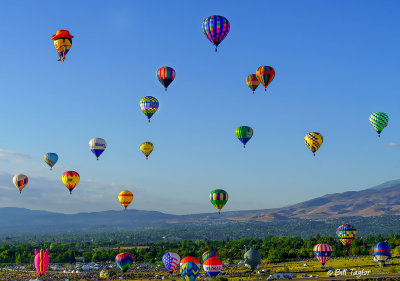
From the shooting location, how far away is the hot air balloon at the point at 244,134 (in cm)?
8412

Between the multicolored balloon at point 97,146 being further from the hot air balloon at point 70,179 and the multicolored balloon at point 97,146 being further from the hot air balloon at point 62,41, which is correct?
the hot air balloon at point 62,41

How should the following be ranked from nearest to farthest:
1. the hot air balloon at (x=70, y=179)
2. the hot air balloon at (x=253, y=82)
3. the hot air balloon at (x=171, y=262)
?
the hot air balloon at (x=171, y=262) < the hot air balloon at (x=253, y=82) < the hot air balloon at (x=70, y=179)

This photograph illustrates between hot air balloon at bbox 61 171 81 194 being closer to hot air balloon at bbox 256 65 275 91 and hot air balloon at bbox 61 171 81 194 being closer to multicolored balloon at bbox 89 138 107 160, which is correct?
multicolored balloon at bbox 89 138 107 160

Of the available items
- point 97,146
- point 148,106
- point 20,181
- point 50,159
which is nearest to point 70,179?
point 97,146

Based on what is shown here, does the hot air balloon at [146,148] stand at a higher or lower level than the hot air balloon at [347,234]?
higher

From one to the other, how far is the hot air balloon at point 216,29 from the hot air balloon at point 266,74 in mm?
10921

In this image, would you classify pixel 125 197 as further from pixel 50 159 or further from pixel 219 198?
pixel 219 198

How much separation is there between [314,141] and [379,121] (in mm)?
12038

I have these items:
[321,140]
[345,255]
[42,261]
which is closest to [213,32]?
[321,140]

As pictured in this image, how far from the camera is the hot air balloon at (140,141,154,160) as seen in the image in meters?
96.3

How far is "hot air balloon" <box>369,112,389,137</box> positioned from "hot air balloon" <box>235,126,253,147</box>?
2059cm

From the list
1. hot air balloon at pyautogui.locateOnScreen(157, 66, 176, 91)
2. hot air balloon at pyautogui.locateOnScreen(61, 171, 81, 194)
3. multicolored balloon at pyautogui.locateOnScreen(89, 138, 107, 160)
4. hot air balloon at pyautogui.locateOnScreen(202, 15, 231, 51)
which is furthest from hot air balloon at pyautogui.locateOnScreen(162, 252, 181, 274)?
hot air balloon at pyautogui.locateOnScreen(202, 15, 231, 51)

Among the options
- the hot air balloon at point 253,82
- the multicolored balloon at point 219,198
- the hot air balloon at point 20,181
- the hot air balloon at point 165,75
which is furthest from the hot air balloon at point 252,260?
the hot air balloon at point 20,181

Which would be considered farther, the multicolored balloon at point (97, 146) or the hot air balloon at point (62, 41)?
the multicolored balloon at point (97, 146)
